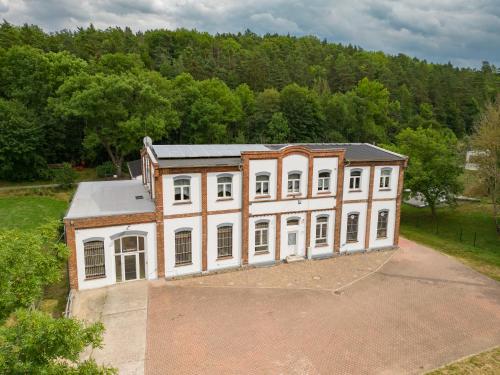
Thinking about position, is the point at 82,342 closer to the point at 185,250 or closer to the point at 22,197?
the point at 185,250

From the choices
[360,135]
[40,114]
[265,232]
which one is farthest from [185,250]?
[360,135]

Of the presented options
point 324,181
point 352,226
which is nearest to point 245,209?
point 324,181

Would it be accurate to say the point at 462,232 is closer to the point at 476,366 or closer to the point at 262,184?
the point at 262,184

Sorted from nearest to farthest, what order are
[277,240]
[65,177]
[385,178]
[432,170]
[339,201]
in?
Answer: [277,240] < [339,201] < [385,178] < [432,170] < [65,177]

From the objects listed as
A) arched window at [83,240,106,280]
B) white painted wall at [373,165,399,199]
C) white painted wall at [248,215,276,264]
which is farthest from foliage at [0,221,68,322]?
white painted wall at [373,165,399,199]

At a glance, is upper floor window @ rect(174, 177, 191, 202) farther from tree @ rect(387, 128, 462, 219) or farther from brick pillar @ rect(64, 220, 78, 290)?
tree @ rect(387, 128, 462, 219)

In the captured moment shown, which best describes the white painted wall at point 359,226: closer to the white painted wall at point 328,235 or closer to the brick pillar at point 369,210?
the brick pillar at point 369,210
